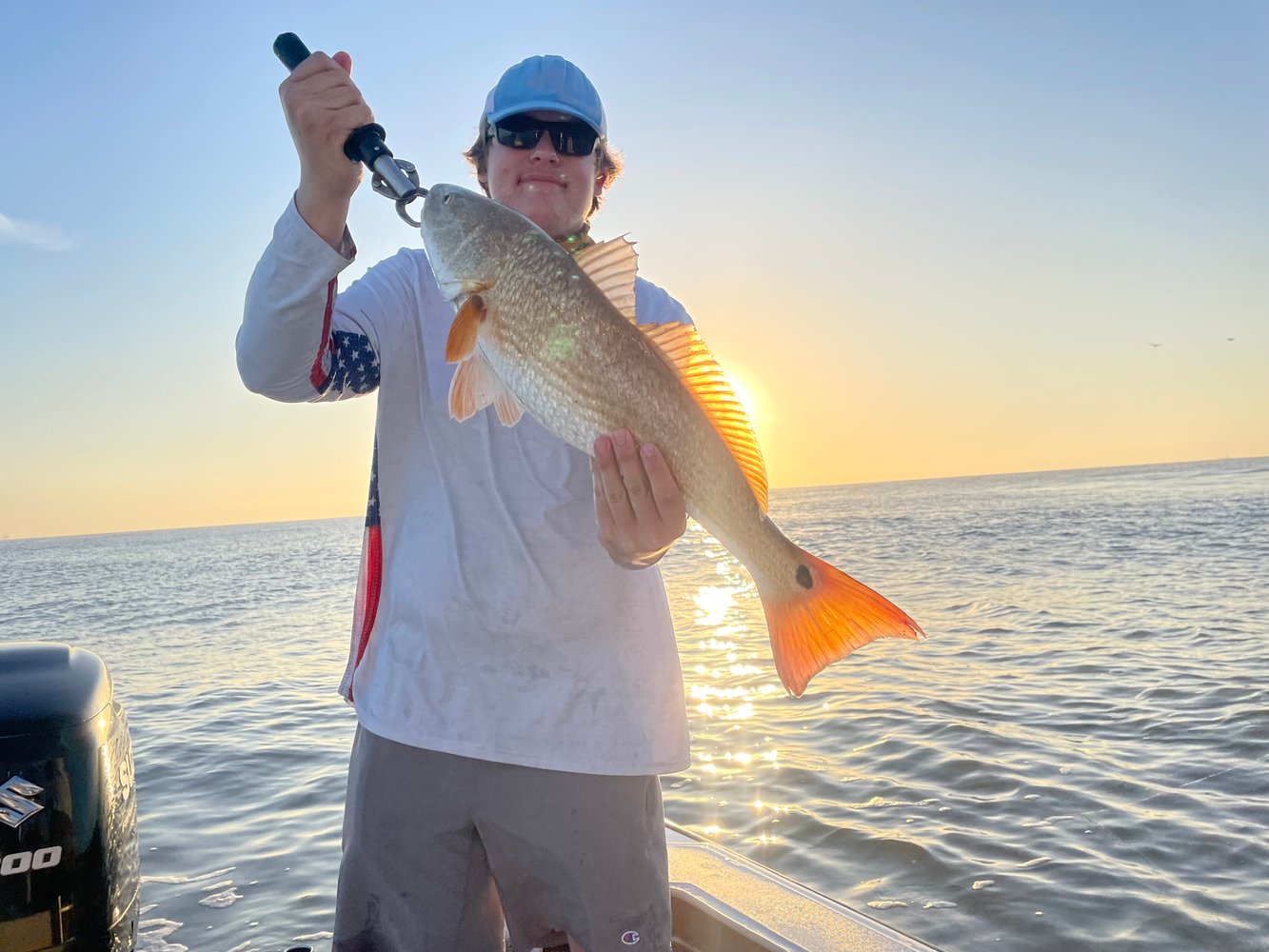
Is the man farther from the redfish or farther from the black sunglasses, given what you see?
the black sunglasses

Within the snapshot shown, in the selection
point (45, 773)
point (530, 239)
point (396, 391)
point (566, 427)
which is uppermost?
point (530, 239)

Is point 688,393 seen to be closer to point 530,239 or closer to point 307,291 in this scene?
point 530,239

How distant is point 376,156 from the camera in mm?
2041

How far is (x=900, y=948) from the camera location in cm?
328

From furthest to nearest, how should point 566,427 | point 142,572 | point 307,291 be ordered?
point 142,572
point 566,427
point 307,291

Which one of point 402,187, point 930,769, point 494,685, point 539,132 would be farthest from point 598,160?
point 930,769

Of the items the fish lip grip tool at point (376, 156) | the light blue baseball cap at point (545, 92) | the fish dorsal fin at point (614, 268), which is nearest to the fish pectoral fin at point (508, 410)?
the fish dorsal fin at point (614, 268)

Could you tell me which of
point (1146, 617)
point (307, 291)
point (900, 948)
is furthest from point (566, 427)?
point (1146, 617)

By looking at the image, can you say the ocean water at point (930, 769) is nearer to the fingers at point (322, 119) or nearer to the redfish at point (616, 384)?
Answer: the redfish at point (616, 384)

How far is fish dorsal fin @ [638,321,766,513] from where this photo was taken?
7.61 ft

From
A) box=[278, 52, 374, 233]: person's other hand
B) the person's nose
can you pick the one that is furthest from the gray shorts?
the person's nose

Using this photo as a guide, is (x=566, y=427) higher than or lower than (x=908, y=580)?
higher

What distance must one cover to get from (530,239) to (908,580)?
19.3m

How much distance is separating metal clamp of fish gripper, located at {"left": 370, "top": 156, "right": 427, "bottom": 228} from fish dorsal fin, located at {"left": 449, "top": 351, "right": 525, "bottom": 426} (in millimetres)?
430
